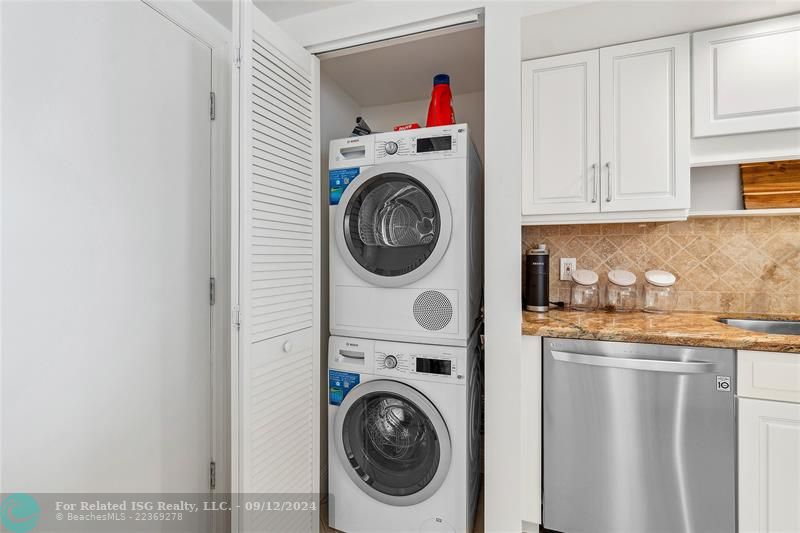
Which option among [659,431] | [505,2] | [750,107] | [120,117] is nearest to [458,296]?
[659,431]

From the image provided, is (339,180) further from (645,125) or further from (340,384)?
(645,125)

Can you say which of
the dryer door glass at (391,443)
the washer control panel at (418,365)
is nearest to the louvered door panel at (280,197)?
the washer control panel at (418,365)

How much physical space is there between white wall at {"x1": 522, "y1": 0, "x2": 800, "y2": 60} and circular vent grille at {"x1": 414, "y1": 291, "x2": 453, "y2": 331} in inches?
49.1

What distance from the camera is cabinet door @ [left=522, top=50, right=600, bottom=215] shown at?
1.96 metres

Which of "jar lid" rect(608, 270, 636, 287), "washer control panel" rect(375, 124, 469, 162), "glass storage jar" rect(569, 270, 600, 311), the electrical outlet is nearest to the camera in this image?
"washer control panel" rect(375, 124, 469, 162)

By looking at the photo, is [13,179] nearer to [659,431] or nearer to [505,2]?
[505,2]

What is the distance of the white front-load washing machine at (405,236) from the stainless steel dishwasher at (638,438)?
0.52m

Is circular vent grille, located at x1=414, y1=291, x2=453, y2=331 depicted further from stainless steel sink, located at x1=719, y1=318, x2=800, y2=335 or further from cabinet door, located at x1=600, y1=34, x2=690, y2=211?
stainless steel sink, located at x1=719, y1=318, x2=800, y2=335

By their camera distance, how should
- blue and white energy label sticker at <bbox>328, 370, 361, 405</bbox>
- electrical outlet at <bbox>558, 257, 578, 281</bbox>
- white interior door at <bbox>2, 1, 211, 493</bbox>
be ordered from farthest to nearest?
1. electrical outlet at <bbox>558, 257, 578, 281</bbox>
2. blue and white energy label sticker at <bbox>328, 370, 361, 405</bbox>
3. white interior door at <bbox>2, 1, 211, 493</bbox>

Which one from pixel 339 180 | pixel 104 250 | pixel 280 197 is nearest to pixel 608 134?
pixel 339 180

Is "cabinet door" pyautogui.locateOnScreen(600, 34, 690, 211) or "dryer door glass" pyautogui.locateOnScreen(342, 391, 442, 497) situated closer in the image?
"dryer door glass" pyautogui.locateOnScreen(342, 391, 442, 497)

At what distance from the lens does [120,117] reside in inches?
53.5

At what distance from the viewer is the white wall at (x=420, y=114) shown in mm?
2580

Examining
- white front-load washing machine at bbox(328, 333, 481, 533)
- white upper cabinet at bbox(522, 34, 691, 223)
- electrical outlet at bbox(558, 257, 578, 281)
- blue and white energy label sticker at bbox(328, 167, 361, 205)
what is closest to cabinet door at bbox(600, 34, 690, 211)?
white upper cabinet at bbox(522, 34, 691, 223)
